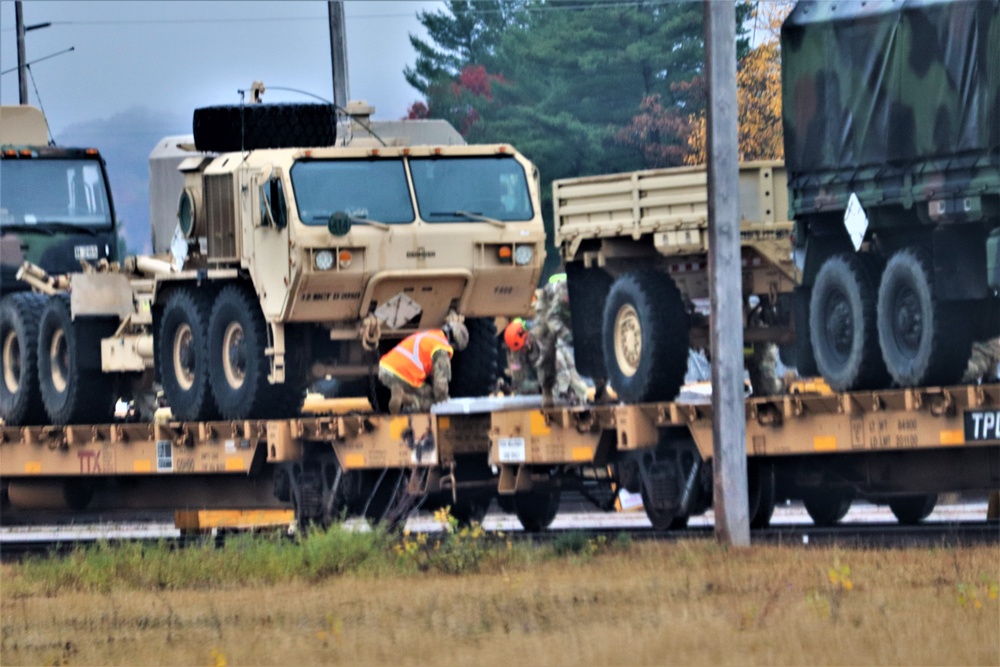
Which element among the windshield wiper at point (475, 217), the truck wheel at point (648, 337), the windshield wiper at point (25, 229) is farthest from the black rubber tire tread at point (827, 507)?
the windshield wiper at point (25, 229)

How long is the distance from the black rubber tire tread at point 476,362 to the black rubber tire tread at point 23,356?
457 cm

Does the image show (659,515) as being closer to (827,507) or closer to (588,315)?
(827,507)

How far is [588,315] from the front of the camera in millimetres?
18469

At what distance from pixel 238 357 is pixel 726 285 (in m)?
5.53

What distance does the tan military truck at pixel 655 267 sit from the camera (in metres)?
16.8

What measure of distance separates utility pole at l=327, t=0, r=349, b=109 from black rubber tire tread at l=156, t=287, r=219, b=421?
25.0 feet

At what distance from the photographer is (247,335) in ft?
58.6

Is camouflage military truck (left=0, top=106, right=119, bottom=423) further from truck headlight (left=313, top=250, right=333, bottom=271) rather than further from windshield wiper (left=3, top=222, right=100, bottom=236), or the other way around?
truck headlight (left=313, top=250, right=333, bottom=271)

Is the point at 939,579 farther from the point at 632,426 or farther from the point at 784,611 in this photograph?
the point at 632,426

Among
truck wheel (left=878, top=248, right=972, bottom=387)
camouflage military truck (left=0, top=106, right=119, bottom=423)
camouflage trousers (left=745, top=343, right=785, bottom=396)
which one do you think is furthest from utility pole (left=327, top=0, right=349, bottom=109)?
truck wheel (left=878, top=248, right=972, bottom=387)

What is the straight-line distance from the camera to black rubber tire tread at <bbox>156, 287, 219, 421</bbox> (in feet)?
60.3

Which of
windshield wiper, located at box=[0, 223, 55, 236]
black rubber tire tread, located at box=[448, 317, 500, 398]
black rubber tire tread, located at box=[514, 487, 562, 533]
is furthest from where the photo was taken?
windshield wiper, located at box=[0, 223, 55, 236]

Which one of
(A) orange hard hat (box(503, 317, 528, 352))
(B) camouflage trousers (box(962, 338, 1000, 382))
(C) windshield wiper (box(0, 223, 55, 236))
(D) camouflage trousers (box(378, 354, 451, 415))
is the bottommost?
(D) camouflage trousers (box(378, 354, 451, 415))

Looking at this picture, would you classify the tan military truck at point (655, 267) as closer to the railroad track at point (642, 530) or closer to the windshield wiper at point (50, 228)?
the railroad track at point (642, 530)
